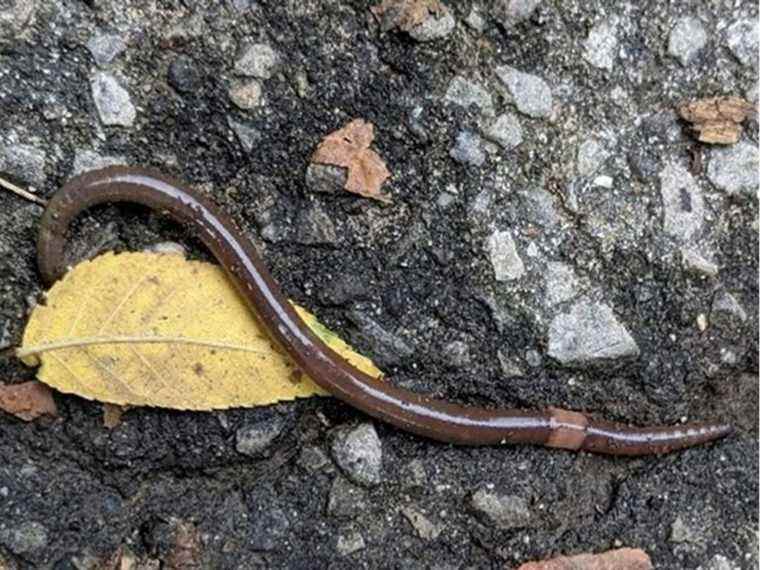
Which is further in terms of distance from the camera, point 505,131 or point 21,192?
point 505,131

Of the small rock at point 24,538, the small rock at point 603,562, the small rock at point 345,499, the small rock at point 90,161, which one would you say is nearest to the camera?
the small rock at point 24,538

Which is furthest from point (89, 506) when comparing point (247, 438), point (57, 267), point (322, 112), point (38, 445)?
point (322, 112)

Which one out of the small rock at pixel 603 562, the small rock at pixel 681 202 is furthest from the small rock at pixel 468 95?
the small rock at pixel 603 562

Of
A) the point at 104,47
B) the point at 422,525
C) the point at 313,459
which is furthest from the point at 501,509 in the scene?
the point at 104,47

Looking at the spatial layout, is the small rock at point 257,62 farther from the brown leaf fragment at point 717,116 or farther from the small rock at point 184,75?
the brown leaf fragment at point 717,116

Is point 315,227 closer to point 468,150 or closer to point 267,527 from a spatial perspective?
point 468,150

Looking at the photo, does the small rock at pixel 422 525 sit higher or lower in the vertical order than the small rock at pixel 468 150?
lower

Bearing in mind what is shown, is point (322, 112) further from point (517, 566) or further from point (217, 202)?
point (517, 566)
